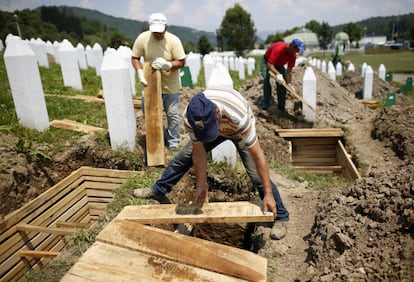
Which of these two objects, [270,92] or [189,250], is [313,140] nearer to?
[270,92]

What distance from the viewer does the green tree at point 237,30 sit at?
4412 cm

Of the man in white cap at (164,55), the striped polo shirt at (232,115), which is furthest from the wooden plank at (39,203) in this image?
the striped polo shirt at (232,115)

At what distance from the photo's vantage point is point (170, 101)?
447 centimetres

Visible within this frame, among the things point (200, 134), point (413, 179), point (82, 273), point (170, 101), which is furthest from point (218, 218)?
point (170, 101)

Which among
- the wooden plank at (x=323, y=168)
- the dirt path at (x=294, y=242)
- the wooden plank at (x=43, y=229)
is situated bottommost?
the wooden plank at (x=323, y=168)

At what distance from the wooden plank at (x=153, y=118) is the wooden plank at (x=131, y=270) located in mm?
A: 1964

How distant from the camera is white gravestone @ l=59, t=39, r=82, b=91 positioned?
772 cm

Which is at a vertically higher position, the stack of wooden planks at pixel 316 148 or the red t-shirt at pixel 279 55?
the red t-shirt at pixel 279 55

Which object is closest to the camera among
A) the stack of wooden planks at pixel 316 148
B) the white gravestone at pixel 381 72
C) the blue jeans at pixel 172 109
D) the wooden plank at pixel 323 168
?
the blue jeans at pixel 172 109

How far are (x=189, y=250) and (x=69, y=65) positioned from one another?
7102 mm

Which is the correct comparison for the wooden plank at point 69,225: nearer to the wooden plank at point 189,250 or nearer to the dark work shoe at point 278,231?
the wooden plank at point 189,250

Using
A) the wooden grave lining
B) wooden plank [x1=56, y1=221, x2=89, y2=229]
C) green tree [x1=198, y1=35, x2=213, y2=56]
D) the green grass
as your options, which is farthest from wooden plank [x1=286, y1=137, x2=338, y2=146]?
green tree [x1=198, y1=35, x2=213, y2=56]

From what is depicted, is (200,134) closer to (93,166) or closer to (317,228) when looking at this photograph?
(317,228)

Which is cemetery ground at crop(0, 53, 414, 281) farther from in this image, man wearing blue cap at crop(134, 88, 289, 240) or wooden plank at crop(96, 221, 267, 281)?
wooden plank at crop(96, 221, 267, 281)
